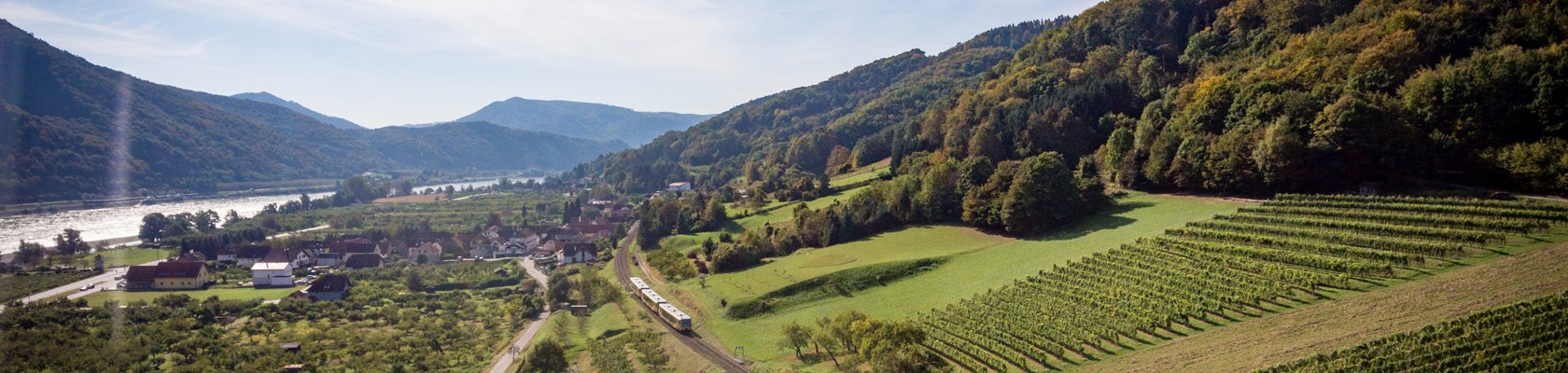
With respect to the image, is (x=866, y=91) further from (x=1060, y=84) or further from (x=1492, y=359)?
(x=1492, y=359)

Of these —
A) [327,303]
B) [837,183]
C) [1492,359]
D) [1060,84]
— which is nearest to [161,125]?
[327,303]

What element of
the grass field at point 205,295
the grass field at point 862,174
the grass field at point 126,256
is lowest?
the grass field at point 205,295

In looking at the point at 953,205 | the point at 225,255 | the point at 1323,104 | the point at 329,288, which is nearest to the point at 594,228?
the point at 225,255

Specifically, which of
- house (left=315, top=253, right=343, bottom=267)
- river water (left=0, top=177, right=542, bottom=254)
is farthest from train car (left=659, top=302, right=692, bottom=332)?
river water (left=0, top=177, right=542, bottom=254)

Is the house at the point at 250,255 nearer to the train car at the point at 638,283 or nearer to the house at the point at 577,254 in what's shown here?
the house at the point at 577,254

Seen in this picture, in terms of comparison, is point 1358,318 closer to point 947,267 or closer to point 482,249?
point 947,267

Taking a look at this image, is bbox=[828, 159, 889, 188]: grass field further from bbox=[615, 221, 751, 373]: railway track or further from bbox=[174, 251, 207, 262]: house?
bbox=[174, 251, 207, 262]: house

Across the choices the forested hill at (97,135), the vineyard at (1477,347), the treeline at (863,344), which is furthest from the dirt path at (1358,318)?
the forested hill at (97,135)
